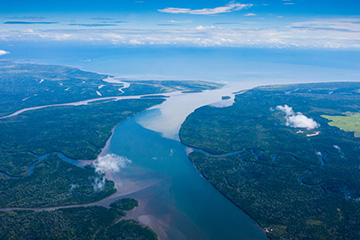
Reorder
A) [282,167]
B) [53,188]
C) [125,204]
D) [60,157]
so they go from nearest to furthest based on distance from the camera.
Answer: [125,204]
[53,188]
[282,167]
[60,157]

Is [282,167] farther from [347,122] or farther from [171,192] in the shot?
[347,122]

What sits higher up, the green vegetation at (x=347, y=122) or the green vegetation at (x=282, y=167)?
the green vegetation at (x=347, y=122)

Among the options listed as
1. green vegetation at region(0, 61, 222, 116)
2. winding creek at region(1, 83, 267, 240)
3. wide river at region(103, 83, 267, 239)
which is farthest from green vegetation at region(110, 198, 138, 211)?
green vegetation at region(0, 61, 222, 116)

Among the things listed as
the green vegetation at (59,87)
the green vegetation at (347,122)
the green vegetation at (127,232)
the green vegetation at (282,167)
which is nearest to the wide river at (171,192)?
the green vegetation at (127,232)

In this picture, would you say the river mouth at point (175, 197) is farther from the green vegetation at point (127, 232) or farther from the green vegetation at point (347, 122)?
the green vegetation at point (347, 122)

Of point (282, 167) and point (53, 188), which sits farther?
point (282, 167)

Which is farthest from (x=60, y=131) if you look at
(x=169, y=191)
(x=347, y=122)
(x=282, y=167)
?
(x=347, y=122)

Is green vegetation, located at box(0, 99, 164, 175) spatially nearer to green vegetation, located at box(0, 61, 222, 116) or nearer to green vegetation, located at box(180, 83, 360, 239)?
green vegetation, located at box(0, 61, 222, 116)
